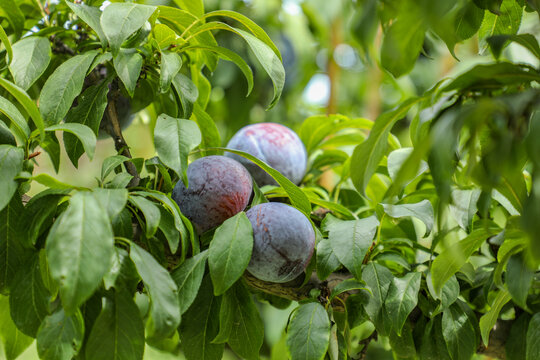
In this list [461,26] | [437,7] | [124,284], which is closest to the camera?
[437,7]

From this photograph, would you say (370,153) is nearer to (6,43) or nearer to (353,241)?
(353,241)

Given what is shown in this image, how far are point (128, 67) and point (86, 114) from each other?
0.07 meters

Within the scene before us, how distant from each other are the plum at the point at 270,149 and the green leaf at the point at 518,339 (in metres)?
0.29

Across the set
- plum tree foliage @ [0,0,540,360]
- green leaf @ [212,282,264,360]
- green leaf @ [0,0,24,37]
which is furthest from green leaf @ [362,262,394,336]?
green leaf @ [0,0,24,37]

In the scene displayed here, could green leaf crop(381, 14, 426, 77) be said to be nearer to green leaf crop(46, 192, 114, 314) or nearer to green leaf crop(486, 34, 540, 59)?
green leaf crop(486, 34, 540, 59)

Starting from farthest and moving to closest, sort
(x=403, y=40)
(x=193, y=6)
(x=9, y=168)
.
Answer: (x=193, y=6) < (x=9, y=168) < (x=403, y=40)

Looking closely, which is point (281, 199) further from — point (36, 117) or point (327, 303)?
point (36, 117)

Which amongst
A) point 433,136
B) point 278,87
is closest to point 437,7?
point 433,136

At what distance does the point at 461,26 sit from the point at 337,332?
31 centimetres

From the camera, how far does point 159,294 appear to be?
0.37m

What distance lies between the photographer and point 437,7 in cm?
25

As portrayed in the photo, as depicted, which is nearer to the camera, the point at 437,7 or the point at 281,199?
the point at 437,7

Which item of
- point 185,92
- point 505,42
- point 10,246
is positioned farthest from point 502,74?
point 10,246

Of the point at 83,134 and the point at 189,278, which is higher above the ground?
the point at 83,134
